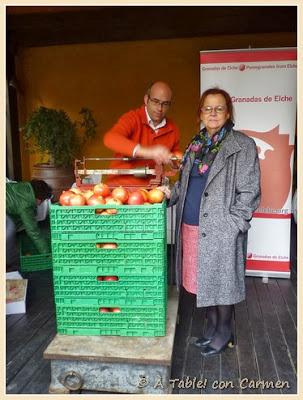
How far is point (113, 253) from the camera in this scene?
207cm

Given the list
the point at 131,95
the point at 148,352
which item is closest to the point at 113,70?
the point at 131,95

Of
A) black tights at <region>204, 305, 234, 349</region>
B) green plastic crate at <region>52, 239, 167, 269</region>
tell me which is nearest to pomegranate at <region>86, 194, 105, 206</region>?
green plastic crate at <region>52, 239, 167, 269</region>

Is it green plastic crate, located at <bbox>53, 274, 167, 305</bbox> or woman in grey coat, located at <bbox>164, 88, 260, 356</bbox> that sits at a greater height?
woman in grey coat, located at <bbox>164, 88, 260, 356</bbox>

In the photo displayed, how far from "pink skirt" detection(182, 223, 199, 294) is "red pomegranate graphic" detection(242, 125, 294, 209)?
147 cm

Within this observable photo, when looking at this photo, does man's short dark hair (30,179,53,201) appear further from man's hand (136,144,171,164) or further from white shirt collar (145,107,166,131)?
man's hand (136,144,171,164)

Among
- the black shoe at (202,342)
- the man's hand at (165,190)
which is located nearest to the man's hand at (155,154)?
the man's hand at (165,190)

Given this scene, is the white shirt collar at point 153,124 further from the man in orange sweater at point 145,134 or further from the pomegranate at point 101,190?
the pomegranate at point 101,190

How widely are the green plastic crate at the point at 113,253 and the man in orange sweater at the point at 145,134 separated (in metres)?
0.54

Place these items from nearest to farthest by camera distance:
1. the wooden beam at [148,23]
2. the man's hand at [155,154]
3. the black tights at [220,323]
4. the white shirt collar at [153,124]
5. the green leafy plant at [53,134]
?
the man's hand at [155,154] → the black tights at [220,323] → the white shirt collar at [153,124] → the wooden beam at [148,23] → the green leafy plant at [53,134]

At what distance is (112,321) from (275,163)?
2.25m

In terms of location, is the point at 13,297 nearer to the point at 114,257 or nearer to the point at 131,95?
the point at 114,257

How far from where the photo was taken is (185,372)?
236cm

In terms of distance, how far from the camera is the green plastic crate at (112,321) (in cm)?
212

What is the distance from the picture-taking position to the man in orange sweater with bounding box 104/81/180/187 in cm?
243
